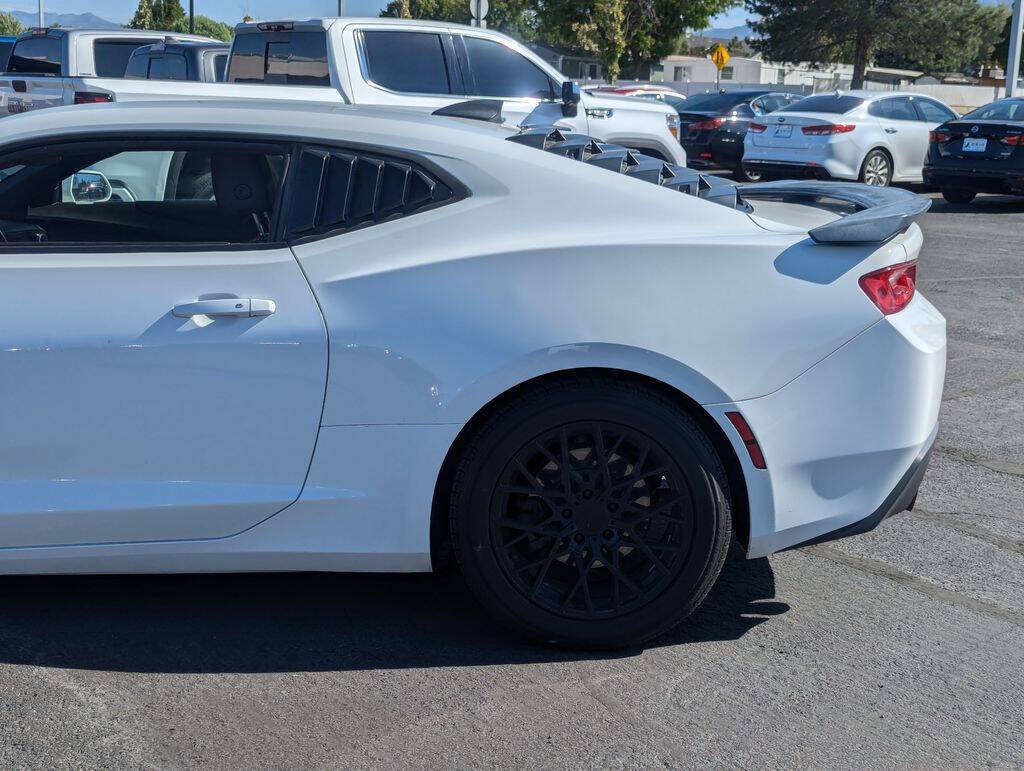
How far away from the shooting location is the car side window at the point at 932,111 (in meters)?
17.8

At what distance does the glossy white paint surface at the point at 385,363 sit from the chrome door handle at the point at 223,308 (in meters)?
0.02

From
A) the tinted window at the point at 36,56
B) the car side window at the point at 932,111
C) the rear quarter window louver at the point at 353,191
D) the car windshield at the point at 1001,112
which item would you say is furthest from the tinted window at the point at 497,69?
the car side window at the point at 932,111

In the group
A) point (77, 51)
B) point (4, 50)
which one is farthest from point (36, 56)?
point (4, 50)

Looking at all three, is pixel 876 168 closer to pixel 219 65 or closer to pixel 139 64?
pixel 219 65

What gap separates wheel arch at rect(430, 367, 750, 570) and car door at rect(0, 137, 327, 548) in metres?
0.39

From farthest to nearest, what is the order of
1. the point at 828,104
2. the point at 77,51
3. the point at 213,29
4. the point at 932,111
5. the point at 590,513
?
the point at 213,29 < the point at 932,111 < the point at 828,104 < the point at 77,51 < the point at 590,513

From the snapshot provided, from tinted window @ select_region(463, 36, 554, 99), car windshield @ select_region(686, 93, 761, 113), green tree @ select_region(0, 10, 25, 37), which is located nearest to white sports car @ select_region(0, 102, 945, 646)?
tinted window @ select_region(463, 36, 554, 99)

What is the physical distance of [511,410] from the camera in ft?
11.1

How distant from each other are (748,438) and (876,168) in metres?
14.8

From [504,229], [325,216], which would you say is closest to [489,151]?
[504,229]

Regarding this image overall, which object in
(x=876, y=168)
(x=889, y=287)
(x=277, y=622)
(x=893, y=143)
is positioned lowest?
(x=277, y=622)

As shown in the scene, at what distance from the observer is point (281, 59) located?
37.2 ft

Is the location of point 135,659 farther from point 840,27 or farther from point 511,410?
point 840,27

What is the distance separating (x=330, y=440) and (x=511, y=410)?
19.9 inches
